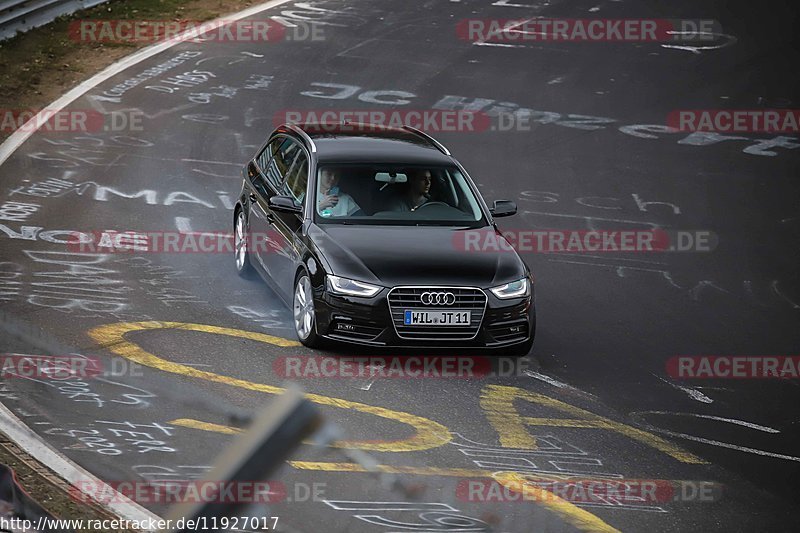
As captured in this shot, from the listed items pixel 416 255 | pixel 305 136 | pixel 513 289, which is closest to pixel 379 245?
pixel 416 255

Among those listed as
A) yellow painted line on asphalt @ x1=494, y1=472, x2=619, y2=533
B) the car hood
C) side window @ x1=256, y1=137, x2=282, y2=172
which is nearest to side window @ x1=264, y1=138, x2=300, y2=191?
side window @ x1=256, y1=137, x2=282, y2=172

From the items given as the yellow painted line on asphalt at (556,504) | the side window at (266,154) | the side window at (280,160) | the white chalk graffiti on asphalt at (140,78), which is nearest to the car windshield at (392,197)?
the side window at (280,160)

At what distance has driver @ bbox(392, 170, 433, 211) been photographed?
1148 cm

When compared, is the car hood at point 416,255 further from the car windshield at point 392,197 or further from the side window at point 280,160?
the side window at point 280,160

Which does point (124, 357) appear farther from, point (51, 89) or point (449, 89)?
point (449, 89)

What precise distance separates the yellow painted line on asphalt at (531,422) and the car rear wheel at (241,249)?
3.74 meters

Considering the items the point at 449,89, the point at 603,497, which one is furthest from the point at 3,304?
the point at 449,89

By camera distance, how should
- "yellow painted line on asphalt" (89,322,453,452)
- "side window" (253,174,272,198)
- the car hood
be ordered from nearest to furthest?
1. "yellow painted line on asphalt" (89,322,453,452)
2. the car hood
3. "side window" (253,174,272,198)

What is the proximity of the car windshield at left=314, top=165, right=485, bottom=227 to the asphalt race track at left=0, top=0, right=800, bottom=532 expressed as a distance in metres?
1.23

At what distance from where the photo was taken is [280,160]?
12531 mm

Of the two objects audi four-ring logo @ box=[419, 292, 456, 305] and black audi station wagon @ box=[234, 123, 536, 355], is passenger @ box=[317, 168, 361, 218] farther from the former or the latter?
audi four-ring logo @ box=[419, 292, 456, 305]

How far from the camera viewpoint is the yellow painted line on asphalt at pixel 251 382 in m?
8.59

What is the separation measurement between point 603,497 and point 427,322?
2734 mm

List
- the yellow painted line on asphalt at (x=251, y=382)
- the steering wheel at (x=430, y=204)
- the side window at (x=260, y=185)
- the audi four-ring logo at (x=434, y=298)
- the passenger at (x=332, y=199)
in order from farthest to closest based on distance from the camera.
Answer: the side window at (x=260, y=185)
the steering wheel at (x=430, y=204)
the passenger at (x=332, y=199)
the audi four-ring logo at (x=434, y=298)
the yellow painted line on asphalt at (x=251, y=382)
